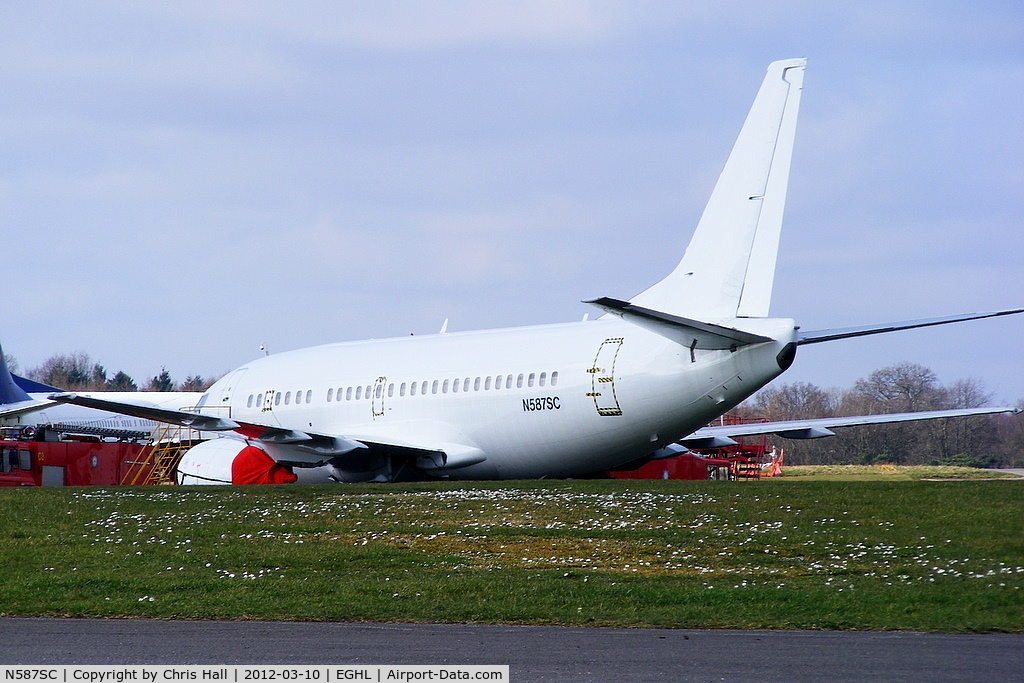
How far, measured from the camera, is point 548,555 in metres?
15.0

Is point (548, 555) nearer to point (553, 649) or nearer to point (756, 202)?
point (553, 649)

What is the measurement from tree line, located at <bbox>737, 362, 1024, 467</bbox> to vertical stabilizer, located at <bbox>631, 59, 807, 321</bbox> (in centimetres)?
3096

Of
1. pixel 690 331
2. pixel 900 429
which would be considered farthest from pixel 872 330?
pixel 900 429

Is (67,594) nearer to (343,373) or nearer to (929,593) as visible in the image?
(929,593)

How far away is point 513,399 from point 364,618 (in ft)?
46.0

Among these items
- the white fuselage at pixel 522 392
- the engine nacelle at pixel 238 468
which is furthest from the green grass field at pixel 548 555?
the engine nacelle at pixel 238 468

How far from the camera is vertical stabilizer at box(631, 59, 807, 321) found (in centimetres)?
2183

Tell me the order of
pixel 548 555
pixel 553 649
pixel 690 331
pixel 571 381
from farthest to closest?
1. pixel 571 381
2. pixel 690 331
3. pixel 548 555
4. pixel 553 649

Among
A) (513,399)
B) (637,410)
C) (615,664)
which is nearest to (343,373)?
(513,399)

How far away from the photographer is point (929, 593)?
11.8 meters

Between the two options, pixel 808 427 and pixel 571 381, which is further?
pixel 808 427

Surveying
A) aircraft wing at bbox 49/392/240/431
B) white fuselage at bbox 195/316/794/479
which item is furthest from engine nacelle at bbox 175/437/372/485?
aircraft wing at bbox 49/392/240/431

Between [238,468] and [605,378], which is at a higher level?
[605,378]

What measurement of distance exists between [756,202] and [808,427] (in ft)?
24.9
